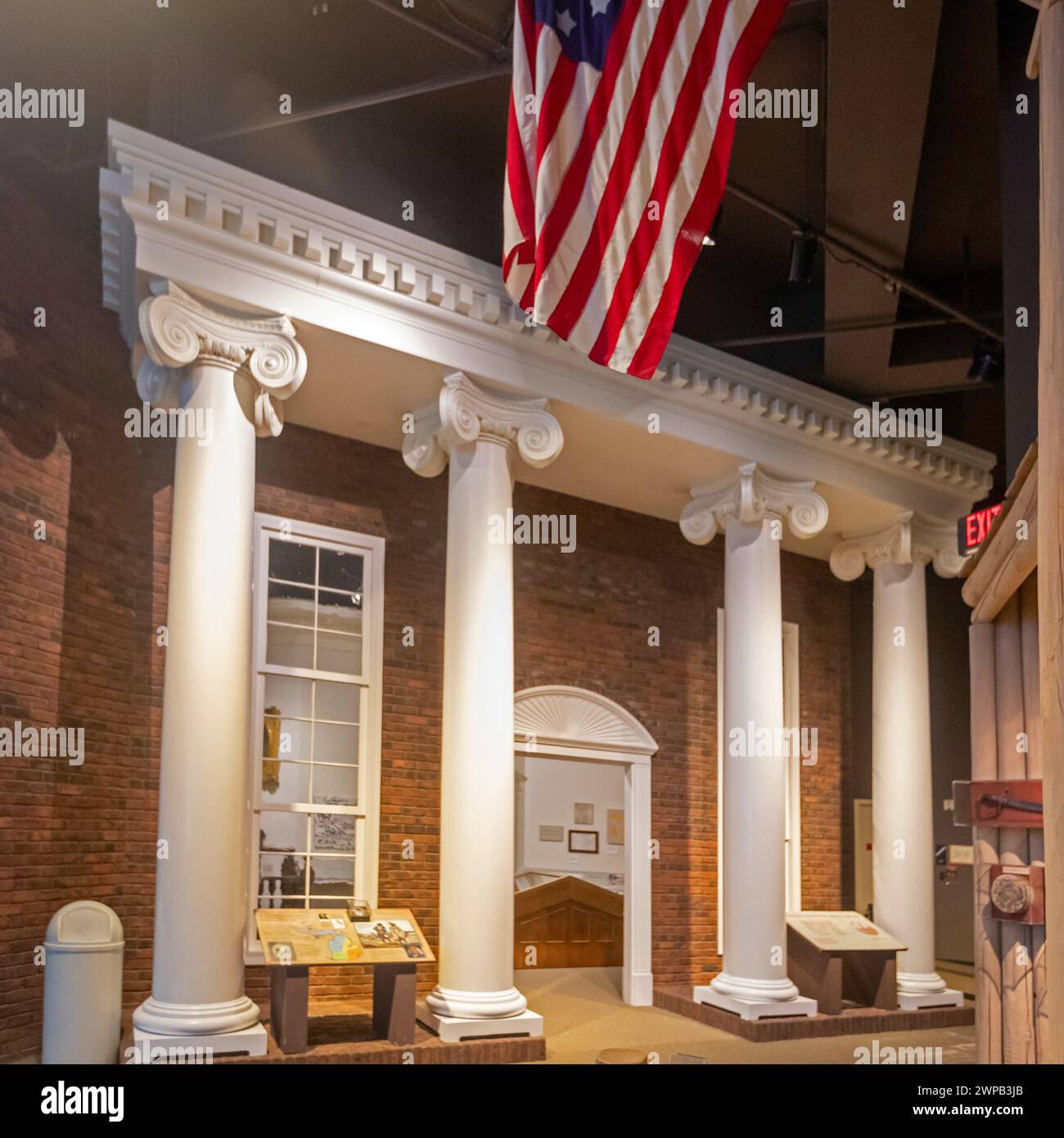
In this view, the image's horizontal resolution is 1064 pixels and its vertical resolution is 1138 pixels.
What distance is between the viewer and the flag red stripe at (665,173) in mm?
6289

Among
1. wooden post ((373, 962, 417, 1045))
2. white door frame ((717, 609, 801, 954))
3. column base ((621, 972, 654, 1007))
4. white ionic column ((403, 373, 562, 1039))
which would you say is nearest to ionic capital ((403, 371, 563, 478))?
white ionic column ((403, 373, 562, 1039))

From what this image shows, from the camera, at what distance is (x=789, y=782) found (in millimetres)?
14211

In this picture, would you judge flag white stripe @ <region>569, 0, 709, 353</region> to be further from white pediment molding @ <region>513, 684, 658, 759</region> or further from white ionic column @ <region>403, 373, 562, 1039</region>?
white pediment molding @ <region>513, 684, 658, 759</region>

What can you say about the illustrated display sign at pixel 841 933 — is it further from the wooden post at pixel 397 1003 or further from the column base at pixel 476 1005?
the wooden post at pixel 397 1003

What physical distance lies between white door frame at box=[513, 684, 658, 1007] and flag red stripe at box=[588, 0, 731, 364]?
19.7ft

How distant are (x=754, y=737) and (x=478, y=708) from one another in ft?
10.6

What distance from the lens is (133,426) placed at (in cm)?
944

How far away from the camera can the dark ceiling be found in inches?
369

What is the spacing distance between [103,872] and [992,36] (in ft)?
31.4

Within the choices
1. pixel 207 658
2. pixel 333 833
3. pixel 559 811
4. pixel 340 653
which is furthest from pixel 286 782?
pixel 559 811

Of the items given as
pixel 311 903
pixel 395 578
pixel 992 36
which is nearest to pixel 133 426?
pixel 395 578

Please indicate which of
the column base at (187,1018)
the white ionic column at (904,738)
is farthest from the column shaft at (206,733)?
the white ionic column at (904,738)

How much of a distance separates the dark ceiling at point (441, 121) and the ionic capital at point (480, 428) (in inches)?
91.1

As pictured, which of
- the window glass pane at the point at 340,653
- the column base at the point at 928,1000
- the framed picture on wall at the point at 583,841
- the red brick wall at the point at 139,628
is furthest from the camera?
the framed picture on wall at the point at 583,841
